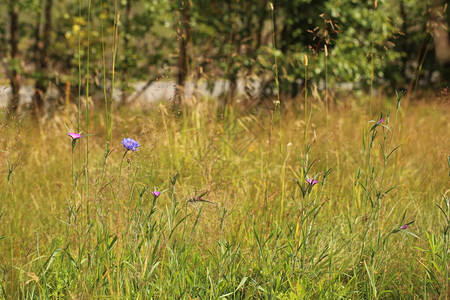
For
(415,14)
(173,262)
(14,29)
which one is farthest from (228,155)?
(415,14)

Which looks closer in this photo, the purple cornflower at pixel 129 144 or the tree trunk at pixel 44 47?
the purple cornflower at pixel 129 144

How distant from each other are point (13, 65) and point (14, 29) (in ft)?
2.63

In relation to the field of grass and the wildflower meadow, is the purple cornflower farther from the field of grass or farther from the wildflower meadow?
the field of grass

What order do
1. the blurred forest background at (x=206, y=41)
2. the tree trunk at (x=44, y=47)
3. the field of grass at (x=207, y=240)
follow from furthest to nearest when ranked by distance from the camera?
the tree trunk at (x=44, y=47)
the blurred forest background at (x=206, y=41)
the field of grass at (x=207, y=240)

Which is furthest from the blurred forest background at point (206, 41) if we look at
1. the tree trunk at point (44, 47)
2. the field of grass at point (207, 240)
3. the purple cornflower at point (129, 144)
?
the purple cornflower at point (129, 144)

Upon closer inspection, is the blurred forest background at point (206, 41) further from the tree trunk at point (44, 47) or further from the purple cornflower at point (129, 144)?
the purple cornflower at point (129, 144)

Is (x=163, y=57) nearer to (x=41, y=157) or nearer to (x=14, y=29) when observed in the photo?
(x=14, y=29)

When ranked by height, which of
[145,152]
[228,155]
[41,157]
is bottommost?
[41,157]

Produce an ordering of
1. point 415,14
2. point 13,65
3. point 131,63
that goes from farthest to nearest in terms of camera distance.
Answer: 1. point 415,14
2. point 13,65
3. point 131,63

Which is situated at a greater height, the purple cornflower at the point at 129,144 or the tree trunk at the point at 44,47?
the purple cornflower at the point at 129,144

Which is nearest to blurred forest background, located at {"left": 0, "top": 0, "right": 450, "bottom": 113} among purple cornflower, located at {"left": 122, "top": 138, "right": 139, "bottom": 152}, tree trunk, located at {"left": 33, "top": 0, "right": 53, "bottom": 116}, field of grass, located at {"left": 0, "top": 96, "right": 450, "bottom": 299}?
tree trunk, located at {"left": 33, "top": 0, "right": 53, "bottom": 116}

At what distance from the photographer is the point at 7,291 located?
1855 mm

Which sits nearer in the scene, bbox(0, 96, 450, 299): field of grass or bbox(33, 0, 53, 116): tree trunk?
bbox(0, 96, 450, 299): field of grass

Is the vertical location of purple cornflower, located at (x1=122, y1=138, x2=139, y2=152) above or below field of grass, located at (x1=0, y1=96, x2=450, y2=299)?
above
